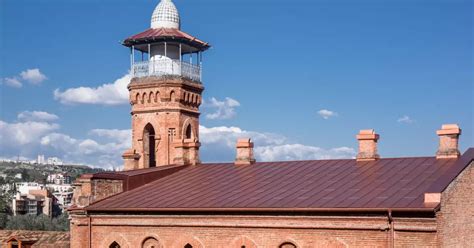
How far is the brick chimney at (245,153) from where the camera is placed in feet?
96.1

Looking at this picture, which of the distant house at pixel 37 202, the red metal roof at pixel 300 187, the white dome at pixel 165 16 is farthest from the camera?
the distant house at pixel 37 202

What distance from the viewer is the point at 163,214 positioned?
24484 mm

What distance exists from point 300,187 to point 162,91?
13.3 metres

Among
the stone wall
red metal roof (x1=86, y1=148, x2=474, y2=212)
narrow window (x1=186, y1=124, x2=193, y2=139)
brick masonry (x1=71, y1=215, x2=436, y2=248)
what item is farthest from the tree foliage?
brick masonry (x1=71, y1=215, x2=436, y2=248)

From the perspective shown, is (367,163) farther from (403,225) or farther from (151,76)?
(151,76)

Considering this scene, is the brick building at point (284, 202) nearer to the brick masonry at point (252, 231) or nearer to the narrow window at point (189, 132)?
the brick masonry at point (252, 231)

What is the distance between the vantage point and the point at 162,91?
115ft

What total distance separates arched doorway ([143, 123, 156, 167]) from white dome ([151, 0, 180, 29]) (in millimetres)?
5379

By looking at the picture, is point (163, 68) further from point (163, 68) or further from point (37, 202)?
point (37, 202)

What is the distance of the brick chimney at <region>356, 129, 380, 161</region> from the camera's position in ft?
85.7

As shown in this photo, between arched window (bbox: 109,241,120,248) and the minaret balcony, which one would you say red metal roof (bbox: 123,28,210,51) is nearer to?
the minaret balcony

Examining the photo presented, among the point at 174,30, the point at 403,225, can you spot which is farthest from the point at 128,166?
the point at 403,225

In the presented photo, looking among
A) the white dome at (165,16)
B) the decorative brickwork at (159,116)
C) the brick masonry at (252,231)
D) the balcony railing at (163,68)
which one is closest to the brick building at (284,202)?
the brick masonry at (252,231)

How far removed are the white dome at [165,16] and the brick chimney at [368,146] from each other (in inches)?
565
